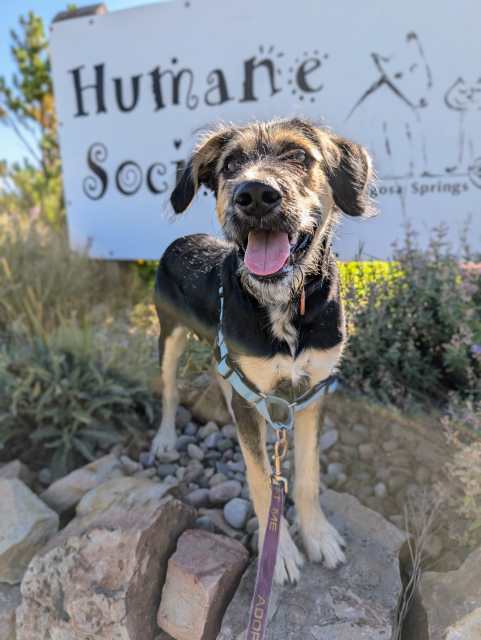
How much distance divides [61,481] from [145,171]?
3.84 m

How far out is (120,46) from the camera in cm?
561

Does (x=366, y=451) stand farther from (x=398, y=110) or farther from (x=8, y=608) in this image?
(x=398, y=110)

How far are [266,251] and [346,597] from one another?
4.58 feet

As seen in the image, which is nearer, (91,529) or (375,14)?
(91,529)

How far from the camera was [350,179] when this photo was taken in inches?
84.5

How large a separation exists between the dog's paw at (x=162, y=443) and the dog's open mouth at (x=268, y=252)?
169cm

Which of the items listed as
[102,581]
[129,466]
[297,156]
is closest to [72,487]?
[129,466]

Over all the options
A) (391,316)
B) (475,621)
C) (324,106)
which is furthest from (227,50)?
(475,621)

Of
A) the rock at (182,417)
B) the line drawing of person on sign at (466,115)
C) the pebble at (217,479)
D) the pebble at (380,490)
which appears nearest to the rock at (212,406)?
the rock at (182,417)

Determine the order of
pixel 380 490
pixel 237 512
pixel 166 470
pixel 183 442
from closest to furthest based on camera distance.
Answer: pixel 237 512 < pixel 380 490 < pixel 166 470 < pixel 183 442

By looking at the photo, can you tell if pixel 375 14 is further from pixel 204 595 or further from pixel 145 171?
pixel 204 595

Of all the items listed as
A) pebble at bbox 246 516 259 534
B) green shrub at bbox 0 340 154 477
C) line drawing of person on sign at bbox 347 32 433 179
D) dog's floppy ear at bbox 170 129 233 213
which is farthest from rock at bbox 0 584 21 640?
line drawing of person on sign at bbox 347 32 433 179

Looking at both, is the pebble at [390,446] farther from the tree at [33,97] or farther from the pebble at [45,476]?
the tree at [33,97]

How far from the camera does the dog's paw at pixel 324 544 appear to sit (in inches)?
87.5
